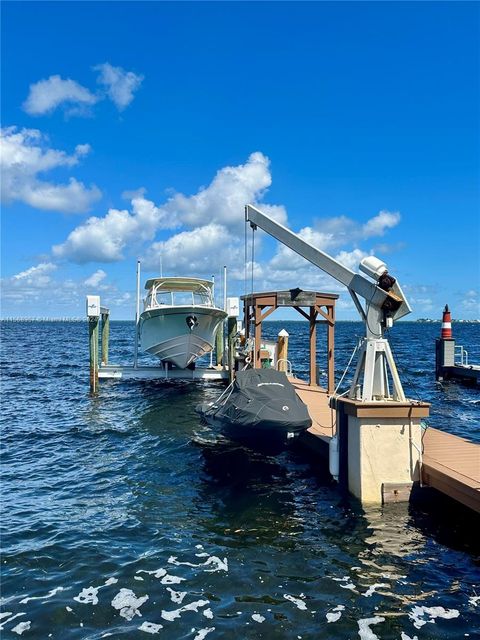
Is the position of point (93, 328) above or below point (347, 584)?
above

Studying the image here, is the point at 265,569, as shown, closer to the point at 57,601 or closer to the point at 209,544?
the point at 209,544

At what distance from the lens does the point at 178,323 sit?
2138 centimetres

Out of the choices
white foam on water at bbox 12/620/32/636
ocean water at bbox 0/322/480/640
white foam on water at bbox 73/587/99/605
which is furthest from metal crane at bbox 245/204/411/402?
white foam on water at bbox 12/620/32/636

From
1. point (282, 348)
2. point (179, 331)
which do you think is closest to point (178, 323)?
point (179, 331)

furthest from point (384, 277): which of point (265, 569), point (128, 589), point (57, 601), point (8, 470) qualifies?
point (8, 470)

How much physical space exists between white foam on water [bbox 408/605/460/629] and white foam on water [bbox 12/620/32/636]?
4061mm

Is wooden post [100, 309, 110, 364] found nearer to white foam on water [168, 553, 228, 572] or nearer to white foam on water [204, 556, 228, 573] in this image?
white foam on water [168, 553, 228, 572]

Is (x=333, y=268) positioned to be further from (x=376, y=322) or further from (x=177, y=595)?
(x=177, y=595)

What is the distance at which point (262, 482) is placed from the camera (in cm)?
1010

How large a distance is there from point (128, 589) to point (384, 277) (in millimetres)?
6340

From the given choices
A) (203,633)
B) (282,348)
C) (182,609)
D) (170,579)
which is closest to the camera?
(203,633)

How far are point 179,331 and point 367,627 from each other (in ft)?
55.0

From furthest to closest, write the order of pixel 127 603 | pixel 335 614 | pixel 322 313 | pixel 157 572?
pixel 322 313
pixel 157 572
pixel 127 603
pixel 335 614

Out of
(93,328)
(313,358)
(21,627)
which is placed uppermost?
(93,328)
